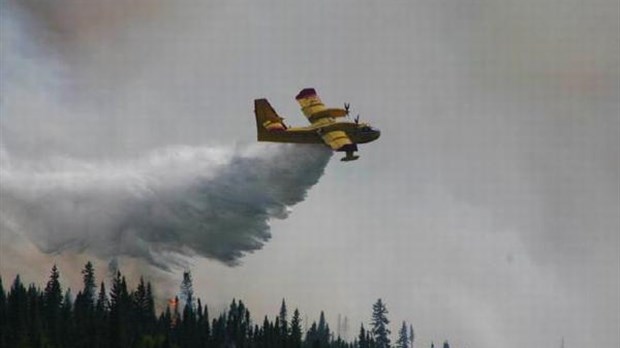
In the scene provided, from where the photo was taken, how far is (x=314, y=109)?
617ft

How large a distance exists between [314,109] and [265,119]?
39.4 feet

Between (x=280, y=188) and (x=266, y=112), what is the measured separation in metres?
8.44

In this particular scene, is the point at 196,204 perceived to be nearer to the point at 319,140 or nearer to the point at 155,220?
the point at 155,220

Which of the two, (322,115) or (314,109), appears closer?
(322,115)

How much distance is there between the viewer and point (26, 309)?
18225 cm

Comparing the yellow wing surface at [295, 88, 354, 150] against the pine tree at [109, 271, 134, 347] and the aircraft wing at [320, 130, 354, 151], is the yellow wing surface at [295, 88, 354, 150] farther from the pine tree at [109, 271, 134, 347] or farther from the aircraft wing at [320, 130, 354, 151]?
the pine tree at [109, 271, 134, 347]

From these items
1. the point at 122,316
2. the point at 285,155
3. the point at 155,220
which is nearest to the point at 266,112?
the point at 285,155

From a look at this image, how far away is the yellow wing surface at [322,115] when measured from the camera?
171 metres

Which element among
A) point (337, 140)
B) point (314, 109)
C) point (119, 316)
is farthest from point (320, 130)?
point (119, 316)

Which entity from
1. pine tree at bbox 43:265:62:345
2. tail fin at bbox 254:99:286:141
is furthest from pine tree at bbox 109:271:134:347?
tail fin at bbox 254:99:286:141

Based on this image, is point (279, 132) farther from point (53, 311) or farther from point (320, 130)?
point (53, 311)

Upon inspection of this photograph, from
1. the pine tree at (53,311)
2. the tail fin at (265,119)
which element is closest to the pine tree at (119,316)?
the pine tree at (53,311)

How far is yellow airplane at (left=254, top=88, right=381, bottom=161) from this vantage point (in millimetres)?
171250

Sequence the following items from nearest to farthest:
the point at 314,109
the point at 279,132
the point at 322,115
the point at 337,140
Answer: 1. the point at 337,140
2. the point at 279,132
3. the point at 322,115
4. the point at 314,109
